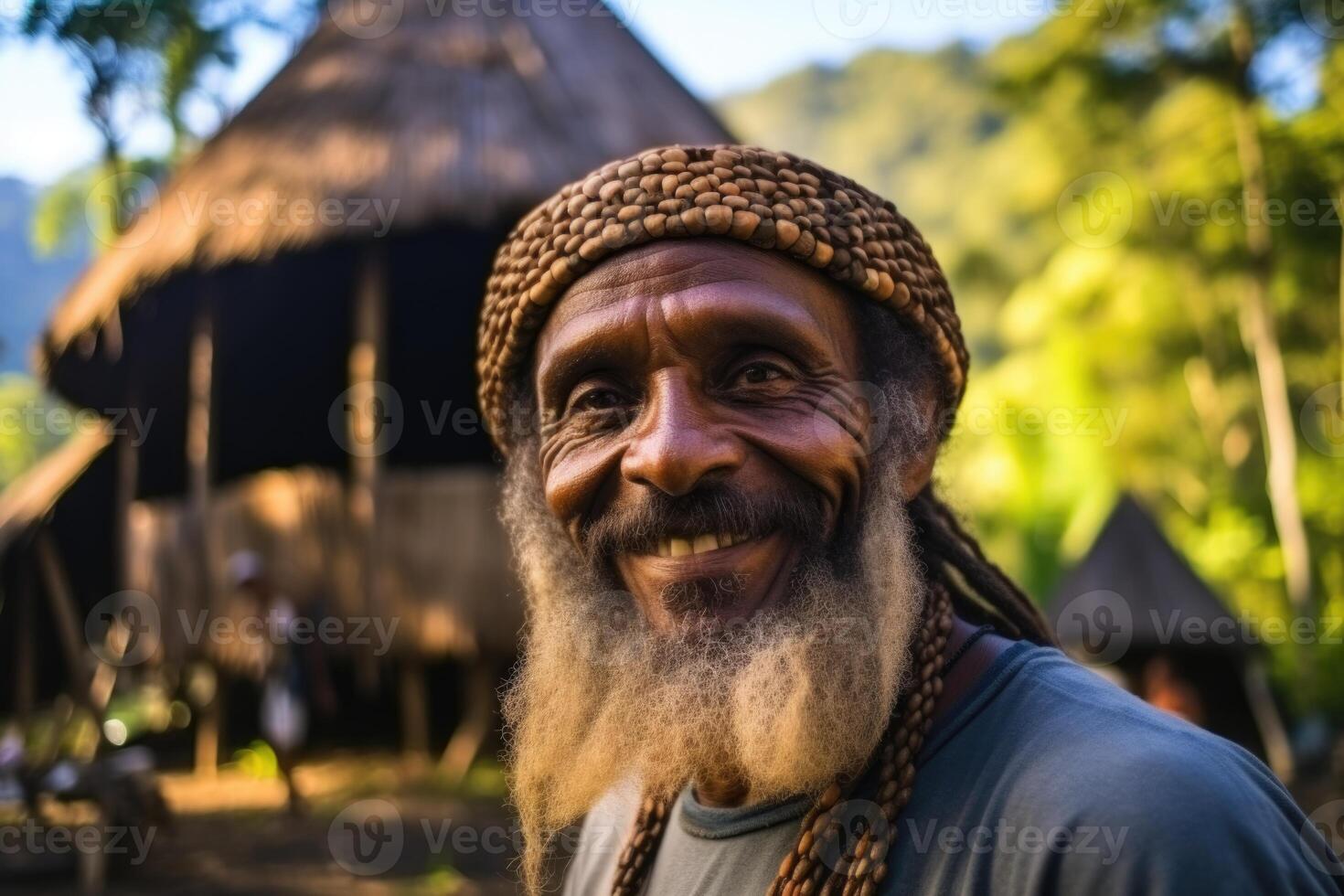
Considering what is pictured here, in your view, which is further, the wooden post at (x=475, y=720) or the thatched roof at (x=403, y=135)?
the wooden post at (x=475, y=720)

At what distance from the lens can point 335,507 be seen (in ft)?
28.4

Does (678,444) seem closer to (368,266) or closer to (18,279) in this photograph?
(368,266)

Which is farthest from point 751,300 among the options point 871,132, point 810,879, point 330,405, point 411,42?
point 871,132

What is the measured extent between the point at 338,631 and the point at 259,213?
305 centimetres

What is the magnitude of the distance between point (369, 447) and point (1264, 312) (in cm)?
1149

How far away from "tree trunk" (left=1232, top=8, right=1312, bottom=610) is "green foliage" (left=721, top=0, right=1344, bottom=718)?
181 millimetres

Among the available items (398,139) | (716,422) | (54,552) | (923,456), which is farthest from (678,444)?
(54,552)

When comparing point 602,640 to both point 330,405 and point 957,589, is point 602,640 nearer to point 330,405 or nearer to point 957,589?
point 957,589

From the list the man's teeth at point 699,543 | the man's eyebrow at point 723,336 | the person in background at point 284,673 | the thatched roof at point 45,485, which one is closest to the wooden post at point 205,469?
the person in background at point 284,673

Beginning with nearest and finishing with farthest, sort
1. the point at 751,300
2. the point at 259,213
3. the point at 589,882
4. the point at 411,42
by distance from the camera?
1. the point at 751,300
2. the point at 589,882
3. the point at 259,213
4. the point at 411,42

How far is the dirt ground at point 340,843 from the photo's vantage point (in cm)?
662

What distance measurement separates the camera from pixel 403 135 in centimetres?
862

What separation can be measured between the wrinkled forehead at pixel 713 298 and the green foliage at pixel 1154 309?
0.59m

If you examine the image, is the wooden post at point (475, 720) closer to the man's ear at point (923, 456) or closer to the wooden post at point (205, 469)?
the wooden post at point (205, 469)
